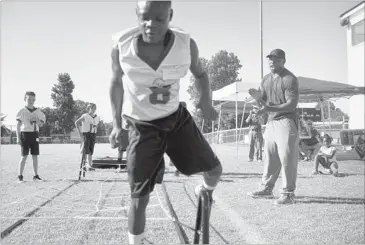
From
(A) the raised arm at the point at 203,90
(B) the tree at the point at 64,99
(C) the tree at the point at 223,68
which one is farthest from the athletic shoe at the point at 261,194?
(B) the tree at the point at 64,99

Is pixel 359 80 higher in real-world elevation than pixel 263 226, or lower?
higher

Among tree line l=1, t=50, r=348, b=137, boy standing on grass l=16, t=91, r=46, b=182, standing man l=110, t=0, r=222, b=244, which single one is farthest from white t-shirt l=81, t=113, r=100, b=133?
standing man l=110, t=0, r=222, b=244

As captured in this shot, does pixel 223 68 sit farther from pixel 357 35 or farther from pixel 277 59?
pixel 277 59

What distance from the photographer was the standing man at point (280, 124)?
5.16 metres

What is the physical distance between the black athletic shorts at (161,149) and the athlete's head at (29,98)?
604 centimetres

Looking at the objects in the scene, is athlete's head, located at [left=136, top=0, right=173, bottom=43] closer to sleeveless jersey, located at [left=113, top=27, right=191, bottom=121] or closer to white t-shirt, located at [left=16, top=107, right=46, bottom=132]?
sleeveless jersey, located at [left=113, top=27, right=191, bottom=121]

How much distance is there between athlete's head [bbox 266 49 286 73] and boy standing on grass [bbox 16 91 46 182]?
507 centimetres

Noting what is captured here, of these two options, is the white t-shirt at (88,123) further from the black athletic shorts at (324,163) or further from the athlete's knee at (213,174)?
the athlete's knee at (213,174)

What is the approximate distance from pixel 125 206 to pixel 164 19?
127 inches

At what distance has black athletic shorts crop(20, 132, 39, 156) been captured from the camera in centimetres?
782

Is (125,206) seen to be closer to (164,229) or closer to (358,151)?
(164,229)

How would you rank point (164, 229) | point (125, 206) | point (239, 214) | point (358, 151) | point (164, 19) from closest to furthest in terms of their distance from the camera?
point (164, 19)
point (164, 229)
point (239, 214)
point (125, 206)
point (358, 151)

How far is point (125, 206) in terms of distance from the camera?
496 cm

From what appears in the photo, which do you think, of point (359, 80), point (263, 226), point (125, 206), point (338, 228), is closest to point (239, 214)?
point (263, 226)
